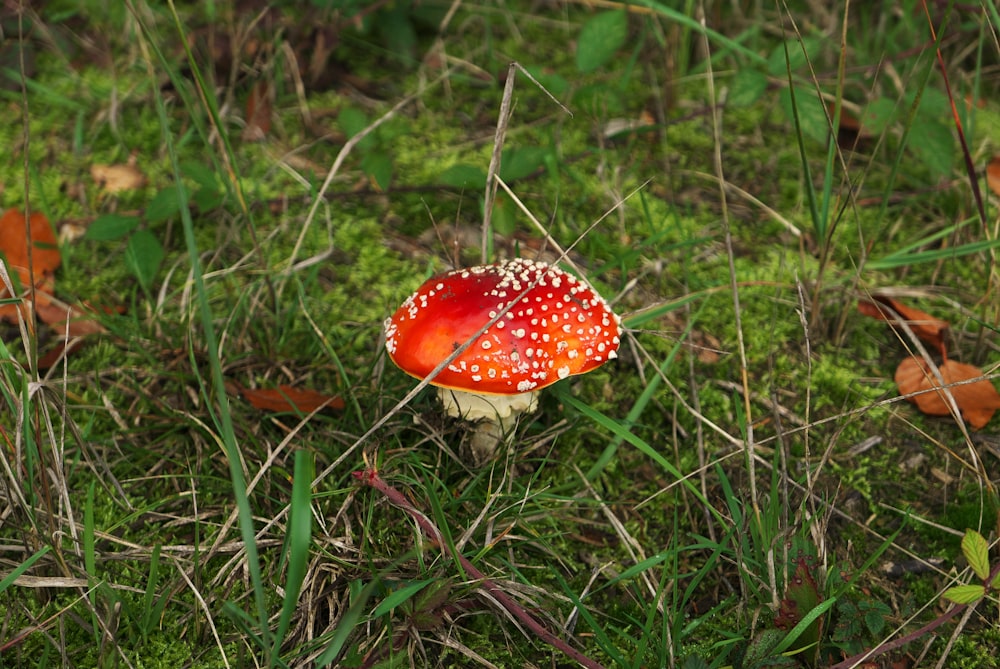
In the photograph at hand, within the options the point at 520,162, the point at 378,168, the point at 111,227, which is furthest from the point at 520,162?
the point at 111,227

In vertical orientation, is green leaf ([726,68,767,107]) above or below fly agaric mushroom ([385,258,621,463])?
above

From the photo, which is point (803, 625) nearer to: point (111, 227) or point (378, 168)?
point (378, 168)

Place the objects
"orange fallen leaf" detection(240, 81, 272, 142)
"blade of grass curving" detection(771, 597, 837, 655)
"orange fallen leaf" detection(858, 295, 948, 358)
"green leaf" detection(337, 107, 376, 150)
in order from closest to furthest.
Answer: "blade of grass curving" detection(771, 597, 837, 655) < "orange fallen leaf" detection(858, 295, 948, 358) < "green leaf" detection(337, 107, 376, 150) < "orange fallen leaf" detection(240, 81, 272, 142)

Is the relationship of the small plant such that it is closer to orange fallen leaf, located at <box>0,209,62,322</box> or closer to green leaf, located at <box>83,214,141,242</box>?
green leaf, located at <box>83,214,141,242</box>

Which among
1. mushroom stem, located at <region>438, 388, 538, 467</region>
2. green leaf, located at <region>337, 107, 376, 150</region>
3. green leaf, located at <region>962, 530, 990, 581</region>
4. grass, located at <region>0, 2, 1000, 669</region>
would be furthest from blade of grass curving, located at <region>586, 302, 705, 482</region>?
green leaf, located at <region>337, 107, 376, 150</region>

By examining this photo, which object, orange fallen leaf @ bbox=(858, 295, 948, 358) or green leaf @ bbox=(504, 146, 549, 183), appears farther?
green leaf @ bbox=(504, 146, 549, 183)

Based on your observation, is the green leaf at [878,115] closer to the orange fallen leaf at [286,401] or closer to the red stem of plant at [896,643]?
the red stem of plant at [896,643]

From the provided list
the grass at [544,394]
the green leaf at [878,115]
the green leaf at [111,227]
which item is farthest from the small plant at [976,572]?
the green leaf at [111,227]

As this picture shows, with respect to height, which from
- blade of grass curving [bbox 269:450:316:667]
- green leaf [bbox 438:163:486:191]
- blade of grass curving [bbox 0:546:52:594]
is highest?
blade of grass curving [bbox 269:450:316:667]
